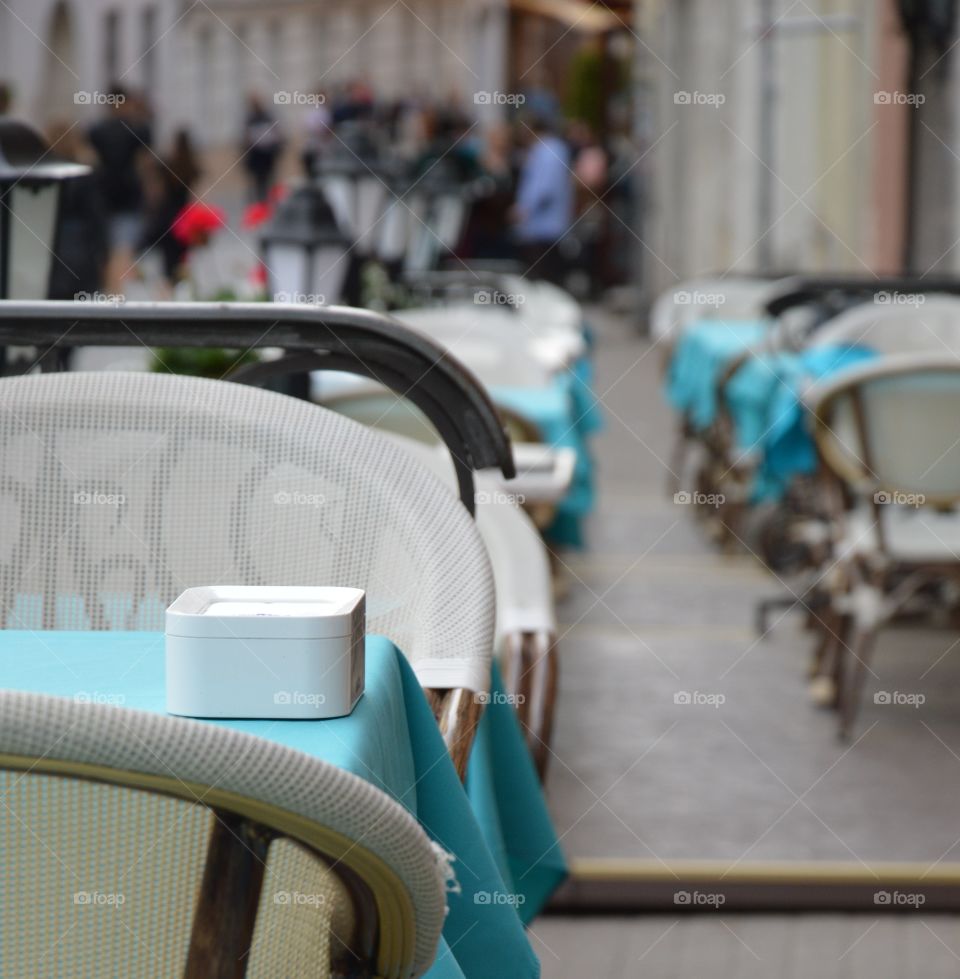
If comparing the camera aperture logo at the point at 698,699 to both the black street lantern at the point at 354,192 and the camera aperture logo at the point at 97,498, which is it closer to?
the black street lantern at the point at 354,192

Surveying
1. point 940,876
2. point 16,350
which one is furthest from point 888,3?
point 16,350

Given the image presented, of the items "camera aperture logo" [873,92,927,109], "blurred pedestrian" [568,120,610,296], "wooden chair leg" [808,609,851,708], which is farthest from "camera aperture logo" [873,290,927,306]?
"blurred pedestrian" [568,120,610,296]

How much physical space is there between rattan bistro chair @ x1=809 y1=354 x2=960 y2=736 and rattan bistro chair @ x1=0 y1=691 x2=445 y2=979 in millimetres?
2947

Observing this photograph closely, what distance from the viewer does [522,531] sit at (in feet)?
9.37

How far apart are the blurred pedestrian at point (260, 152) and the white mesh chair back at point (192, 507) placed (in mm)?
15832

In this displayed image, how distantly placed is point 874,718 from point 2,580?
2812 mm

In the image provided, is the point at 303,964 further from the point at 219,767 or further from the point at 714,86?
the point at 714,86

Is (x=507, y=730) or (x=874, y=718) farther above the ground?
(x=507, y=730)

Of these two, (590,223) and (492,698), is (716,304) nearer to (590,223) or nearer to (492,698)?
(492,698)

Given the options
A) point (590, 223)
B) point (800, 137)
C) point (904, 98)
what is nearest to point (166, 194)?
point (800, 137)

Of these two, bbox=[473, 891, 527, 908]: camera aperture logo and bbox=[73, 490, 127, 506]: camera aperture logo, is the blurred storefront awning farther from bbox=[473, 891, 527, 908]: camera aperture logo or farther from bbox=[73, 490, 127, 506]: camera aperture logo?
bbox=[473, 891, 527, 908]: camera aperture logo

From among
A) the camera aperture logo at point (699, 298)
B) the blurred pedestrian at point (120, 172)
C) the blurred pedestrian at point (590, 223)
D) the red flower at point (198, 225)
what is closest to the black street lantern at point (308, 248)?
the red flower at point (198, 225)

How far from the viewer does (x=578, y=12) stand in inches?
1036

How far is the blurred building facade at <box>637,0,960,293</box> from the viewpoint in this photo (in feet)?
27.1
